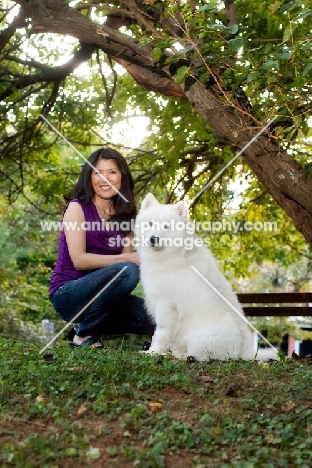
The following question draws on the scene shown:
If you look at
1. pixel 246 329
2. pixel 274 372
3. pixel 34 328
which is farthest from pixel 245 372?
pixel 34 328

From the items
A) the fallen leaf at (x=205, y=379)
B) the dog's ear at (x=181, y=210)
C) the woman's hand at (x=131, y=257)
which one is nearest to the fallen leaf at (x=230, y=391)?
the fallen leaf at (x=205, y=379)

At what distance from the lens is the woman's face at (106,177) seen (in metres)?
6.05

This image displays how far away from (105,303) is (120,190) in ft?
3.72

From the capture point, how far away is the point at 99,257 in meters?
5.93

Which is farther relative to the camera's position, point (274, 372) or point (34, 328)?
point (34, 328)

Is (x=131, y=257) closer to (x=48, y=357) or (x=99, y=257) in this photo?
(x=99, y=257)

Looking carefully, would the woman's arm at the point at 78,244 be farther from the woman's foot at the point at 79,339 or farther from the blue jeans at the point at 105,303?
the woman's foot at the point at 79,339

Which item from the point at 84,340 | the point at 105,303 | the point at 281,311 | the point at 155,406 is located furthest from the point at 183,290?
the point at 281,311

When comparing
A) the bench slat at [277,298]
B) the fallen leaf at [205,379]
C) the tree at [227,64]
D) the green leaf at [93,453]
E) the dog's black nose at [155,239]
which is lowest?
the green leaf at [93,453]

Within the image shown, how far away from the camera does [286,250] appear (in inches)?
530

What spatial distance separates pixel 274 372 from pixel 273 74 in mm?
2288

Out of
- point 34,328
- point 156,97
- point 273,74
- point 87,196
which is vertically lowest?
point 34,328

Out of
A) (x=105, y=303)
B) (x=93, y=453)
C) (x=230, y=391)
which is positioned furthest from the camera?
(x=105, y=303)

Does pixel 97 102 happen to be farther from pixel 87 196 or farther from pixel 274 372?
pixel 274 372
